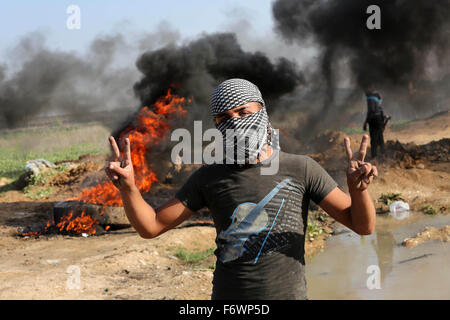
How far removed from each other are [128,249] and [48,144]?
19250 millimetres

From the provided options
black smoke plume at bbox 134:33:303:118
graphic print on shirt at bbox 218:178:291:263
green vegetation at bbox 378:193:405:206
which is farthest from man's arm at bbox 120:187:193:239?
black smoke plume at bbox 134:33:303:118

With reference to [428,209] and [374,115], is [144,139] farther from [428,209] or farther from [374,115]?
[428,209]

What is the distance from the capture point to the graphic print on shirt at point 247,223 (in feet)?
6.89

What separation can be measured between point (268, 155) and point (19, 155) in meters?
23.3

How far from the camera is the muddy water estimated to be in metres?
5.22

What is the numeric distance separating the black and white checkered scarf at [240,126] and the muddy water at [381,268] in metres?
3.61

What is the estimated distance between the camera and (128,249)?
7.47m

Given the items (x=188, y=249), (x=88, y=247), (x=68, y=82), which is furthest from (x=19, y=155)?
(x=188, y=249)

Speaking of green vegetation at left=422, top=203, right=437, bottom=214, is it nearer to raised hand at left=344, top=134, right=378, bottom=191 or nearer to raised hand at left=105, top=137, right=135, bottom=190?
raised hand at left=344, top=134, right=378, bottom=191

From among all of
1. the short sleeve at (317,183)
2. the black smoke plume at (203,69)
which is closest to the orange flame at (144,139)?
the black smoke plume at (203,69)

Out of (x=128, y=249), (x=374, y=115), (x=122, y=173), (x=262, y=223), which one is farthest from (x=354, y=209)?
(x=374, y=115)

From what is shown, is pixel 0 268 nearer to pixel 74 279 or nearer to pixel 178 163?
pixel 74 279

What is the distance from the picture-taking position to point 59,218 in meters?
9.66

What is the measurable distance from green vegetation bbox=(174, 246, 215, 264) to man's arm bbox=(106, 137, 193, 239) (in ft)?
16.4
